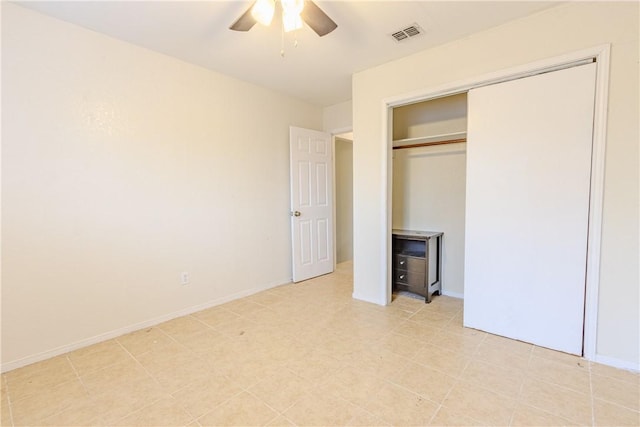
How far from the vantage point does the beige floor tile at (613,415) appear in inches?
60.2

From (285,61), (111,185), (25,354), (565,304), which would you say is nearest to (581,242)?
(565,304)

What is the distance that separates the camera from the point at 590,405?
1654 mm

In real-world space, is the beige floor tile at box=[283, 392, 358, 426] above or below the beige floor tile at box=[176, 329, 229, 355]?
below

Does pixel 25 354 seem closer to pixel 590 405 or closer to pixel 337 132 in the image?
pixel 590 405

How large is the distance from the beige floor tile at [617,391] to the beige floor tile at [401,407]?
1.00m

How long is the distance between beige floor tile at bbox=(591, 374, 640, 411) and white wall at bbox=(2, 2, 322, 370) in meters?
3.08

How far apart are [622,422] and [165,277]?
10.9ft

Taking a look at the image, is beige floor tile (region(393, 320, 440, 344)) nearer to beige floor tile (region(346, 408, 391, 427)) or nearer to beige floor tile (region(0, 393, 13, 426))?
beige floor tile (region(346, 408, 391, 427))

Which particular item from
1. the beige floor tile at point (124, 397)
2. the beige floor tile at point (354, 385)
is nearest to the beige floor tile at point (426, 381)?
the beige floor tile at point (354, 385)

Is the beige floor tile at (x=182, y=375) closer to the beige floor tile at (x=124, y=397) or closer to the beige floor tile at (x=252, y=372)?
the beige floor tile at (x=124, y=397)

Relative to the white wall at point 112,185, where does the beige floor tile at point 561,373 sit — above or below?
below

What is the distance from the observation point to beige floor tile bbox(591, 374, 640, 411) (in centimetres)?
167

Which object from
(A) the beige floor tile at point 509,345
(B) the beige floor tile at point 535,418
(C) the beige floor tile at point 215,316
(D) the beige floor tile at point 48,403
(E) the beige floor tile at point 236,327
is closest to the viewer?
(B) the beige floor tile at point 535,418

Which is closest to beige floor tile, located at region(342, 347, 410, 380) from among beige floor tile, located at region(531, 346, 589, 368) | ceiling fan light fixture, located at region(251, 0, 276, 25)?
beige floor tile, located at region(531, 346, 589, 368)
